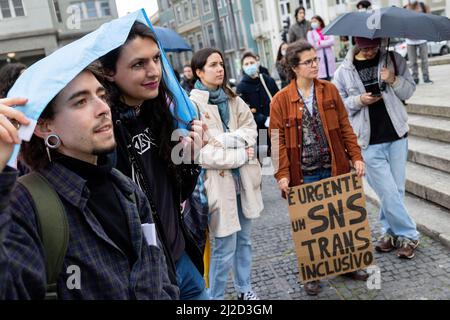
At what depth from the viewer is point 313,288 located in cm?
332

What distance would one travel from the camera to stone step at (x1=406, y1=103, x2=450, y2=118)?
5.60 meters

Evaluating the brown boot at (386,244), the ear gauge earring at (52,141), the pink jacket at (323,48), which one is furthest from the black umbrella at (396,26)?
the pink jacket at (323,48)

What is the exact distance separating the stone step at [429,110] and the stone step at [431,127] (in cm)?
6

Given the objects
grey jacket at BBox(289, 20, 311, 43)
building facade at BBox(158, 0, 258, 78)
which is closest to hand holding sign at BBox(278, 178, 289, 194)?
grey jacket at BBox(289, 20, 311, 43)

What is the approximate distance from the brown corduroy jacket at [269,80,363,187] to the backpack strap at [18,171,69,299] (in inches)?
93.0

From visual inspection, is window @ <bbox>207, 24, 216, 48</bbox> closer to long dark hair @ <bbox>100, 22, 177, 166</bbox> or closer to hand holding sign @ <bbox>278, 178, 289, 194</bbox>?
hand holding sign @ <bbox>278, 178, 289, 194</bbox>

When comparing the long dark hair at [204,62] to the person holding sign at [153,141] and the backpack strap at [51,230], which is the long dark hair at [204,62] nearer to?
the person holding sign at [153,141]

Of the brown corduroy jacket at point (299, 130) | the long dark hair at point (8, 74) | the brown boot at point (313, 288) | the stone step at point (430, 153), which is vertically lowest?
the brown boot at point (313, 288)

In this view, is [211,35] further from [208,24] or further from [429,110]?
[429,110]

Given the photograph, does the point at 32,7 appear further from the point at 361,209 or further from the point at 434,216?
the point at 434,216

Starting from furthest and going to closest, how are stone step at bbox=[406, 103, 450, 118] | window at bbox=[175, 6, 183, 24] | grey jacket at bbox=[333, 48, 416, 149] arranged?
window at bbox=[175, 6, 183, 24] < stone step at bbox=[406, 103, 450, 118] < grey jacket at bbox=[333, 48, 416, 149]

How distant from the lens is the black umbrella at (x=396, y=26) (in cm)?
318

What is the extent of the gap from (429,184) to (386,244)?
1.19 meters

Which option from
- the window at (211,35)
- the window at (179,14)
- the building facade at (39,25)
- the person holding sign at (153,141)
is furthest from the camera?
the window at (211,35)
